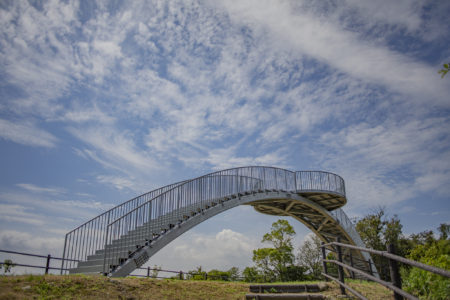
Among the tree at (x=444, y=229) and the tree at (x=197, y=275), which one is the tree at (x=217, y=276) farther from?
the tree at (x=444, y=229)

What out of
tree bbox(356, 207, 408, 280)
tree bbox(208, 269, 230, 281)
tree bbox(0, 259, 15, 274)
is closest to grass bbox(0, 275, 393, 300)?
tree bbox(0, 259, 15, 274)

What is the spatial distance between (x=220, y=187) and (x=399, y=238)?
86.3 feet

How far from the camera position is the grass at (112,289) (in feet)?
22.5

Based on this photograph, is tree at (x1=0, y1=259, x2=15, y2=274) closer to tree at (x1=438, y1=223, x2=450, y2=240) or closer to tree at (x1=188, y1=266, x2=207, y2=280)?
tree at (x1=188, y1=266, x2=207, y2=280)

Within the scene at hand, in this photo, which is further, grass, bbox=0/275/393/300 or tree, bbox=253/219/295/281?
tree, bbox=253/219/295/281

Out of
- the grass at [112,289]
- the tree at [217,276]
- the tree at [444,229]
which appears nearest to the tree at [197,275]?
the tree at [217,276]

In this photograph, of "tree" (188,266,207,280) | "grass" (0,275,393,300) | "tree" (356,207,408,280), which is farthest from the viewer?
"tree" (356,207,408,280)

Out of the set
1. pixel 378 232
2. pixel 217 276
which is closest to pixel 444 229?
pixel 378 232

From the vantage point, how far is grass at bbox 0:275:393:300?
22.5ft

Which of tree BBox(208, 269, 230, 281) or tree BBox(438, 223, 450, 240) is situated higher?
tree BBox(438, 223, 450, 240)

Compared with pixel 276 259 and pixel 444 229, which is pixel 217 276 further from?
pixel 444 229

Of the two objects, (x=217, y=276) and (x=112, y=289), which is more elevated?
(x=112, y=289)

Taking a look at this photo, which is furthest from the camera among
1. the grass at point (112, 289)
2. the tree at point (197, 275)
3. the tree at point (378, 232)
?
the tree at point (378, 232)

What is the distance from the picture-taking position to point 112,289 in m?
7.89
